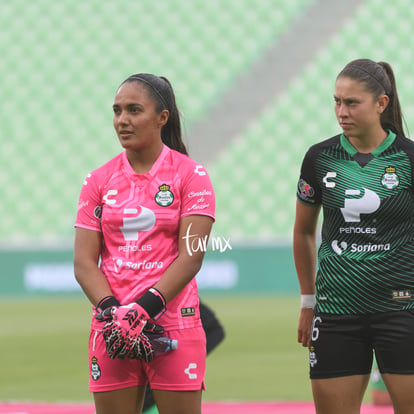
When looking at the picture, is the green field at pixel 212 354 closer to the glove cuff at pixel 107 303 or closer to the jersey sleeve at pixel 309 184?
the jersey sleeve at pixel 309 184

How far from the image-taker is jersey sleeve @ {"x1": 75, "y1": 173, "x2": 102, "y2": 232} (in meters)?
3.03

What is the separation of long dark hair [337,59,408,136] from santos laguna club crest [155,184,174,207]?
0.75 metres

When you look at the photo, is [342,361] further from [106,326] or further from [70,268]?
[70,268]

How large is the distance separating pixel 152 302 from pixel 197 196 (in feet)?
1.34

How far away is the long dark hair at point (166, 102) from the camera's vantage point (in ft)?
10.0

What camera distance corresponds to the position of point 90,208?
3043 mm

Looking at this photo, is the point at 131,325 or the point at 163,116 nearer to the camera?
the point at 131,325

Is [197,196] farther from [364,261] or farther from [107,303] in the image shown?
[364,261]

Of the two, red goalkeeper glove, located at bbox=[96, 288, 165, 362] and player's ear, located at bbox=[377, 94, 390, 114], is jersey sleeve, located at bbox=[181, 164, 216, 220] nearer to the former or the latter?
red goalkeeper glove, located at bbox=[96, 288, 165, 362]

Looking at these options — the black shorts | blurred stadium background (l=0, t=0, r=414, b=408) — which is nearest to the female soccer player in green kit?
the black shorts

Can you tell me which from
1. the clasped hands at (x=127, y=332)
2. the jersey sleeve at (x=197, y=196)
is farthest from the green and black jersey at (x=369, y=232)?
the clasped hands at (x=127, y=332)

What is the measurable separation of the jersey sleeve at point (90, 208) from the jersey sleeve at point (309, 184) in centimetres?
76

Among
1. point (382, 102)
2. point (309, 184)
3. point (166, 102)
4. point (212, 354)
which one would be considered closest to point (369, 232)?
point (309, 184)

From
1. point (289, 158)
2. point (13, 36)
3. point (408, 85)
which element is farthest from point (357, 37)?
point (13, 36)
